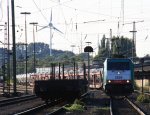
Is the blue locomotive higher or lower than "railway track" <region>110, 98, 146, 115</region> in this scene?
higher

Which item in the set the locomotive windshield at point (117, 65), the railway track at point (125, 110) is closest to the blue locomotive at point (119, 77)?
the locomotive windshield at point (117, 65)

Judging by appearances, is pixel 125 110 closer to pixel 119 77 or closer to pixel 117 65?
pixel 119 77

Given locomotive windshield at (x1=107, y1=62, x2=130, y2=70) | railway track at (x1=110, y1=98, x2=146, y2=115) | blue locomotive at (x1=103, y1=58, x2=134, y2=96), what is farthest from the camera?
locomotive windshield at (x1=107, y1=62, x2=130, y2=70)

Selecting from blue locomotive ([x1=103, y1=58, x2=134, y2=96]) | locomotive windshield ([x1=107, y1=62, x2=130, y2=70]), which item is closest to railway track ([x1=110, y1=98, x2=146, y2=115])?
blue locomotive ([x1=103, y1=58, x2=134, y2=96])

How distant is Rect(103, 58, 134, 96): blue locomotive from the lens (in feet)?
140

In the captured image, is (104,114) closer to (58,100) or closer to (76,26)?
(58,100)

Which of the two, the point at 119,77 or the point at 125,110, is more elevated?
the point at 119,77

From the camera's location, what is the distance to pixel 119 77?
43.0 meters

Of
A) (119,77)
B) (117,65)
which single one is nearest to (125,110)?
(119,77)

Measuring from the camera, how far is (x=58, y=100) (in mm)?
40875

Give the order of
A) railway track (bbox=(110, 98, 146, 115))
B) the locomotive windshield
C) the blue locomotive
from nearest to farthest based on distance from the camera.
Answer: railway track (bbox=(110, 98, 146, 115))
the blue locomotive
the locomotive windshield

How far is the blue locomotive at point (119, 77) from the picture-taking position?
42566mm

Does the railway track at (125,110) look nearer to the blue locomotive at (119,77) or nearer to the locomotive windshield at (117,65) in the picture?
the blue locomotive at (119,77)

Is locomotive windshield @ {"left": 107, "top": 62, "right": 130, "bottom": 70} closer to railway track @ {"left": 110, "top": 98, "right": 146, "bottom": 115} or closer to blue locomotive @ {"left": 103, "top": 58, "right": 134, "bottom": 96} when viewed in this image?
blue locomotive @ {"left": 103, "top": 58, "right": 134, "bottom": 96}
